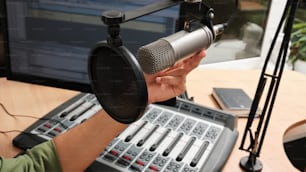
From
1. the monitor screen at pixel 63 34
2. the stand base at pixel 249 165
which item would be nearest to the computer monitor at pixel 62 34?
the monitor screen at pixel 63 34

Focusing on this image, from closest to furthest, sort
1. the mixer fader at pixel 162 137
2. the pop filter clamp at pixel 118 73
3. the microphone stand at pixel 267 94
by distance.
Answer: the pop filter clamp at pixel 118 73 < the microphone stand at pixel 267 94 < the mixer fader at pixel 162 137

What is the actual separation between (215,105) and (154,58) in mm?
656

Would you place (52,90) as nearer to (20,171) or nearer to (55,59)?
(55,59)

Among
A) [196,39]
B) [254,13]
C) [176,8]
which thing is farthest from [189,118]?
[254,13]

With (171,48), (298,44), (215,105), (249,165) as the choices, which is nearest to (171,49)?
(171,48)

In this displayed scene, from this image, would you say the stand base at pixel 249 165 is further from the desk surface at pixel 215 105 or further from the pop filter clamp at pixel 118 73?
the pop filter clamp at pixel 118 73

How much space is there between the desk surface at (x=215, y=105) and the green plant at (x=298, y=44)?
0.47 m

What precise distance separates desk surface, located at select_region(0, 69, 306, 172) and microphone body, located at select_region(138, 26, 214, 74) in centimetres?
39

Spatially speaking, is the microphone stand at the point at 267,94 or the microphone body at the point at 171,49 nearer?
the microphone body at the point at 171,49

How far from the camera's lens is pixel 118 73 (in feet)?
1.87

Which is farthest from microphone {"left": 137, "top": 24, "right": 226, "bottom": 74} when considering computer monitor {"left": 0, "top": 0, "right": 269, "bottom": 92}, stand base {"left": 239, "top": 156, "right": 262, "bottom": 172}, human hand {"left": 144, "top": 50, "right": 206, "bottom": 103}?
stand base {"left": 239, "top": 156, "right": 262, "bottom": 172}

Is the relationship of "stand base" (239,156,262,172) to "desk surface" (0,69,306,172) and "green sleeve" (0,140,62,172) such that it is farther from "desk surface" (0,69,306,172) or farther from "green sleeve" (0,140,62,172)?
"green sleeve" (0,140,62,172)

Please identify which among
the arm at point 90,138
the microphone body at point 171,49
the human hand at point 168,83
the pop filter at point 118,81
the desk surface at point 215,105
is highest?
the microphone body at point 171,49

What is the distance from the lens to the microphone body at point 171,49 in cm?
57
